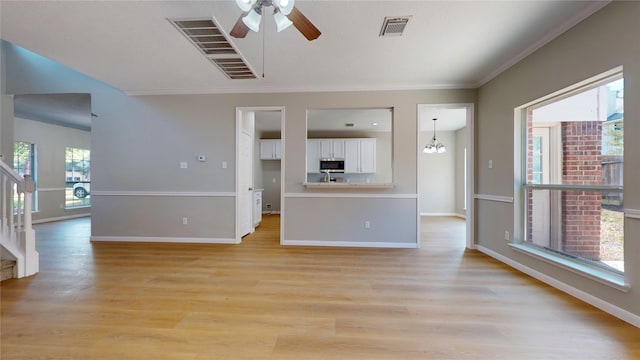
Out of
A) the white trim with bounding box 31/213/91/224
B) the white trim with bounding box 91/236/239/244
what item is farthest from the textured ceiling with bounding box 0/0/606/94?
the white trim with bounding box 31/213/91/224

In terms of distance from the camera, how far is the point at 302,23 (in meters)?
1.90

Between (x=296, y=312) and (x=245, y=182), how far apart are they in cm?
308

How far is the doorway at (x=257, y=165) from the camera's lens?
4316mm

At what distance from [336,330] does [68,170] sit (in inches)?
357

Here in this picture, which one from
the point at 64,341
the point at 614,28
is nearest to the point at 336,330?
the point at 64,341

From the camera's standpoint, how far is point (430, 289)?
98.3 inches

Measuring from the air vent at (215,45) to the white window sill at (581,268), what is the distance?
3949 millimetres

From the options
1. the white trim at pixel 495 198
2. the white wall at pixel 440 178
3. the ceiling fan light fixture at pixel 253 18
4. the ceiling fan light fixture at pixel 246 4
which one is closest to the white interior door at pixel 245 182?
the ceiling fan light fixture at pixel 253 18

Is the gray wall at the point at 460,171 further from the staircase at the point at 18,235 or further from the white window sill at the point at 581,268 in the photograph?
the staircase at the point at 18,235

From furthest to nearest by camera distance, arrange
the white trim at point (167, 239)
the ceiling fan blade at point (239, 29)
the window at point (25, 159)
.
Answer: the window at point (25, 159) < the white trim at point (167, 239) < the ceiling fan blade at point (239, 29)

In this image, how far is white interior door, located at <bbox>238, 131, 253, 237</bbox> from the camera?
14.6 feet

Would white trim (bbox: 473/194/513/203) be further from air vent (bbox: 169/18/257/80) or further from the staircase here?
the staircase

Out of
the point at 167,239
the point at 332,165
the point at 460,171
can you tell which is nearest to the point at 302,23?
the point at 167,239

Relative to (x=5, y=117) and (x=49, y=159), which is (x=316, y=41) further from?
(x=49, y=159)
